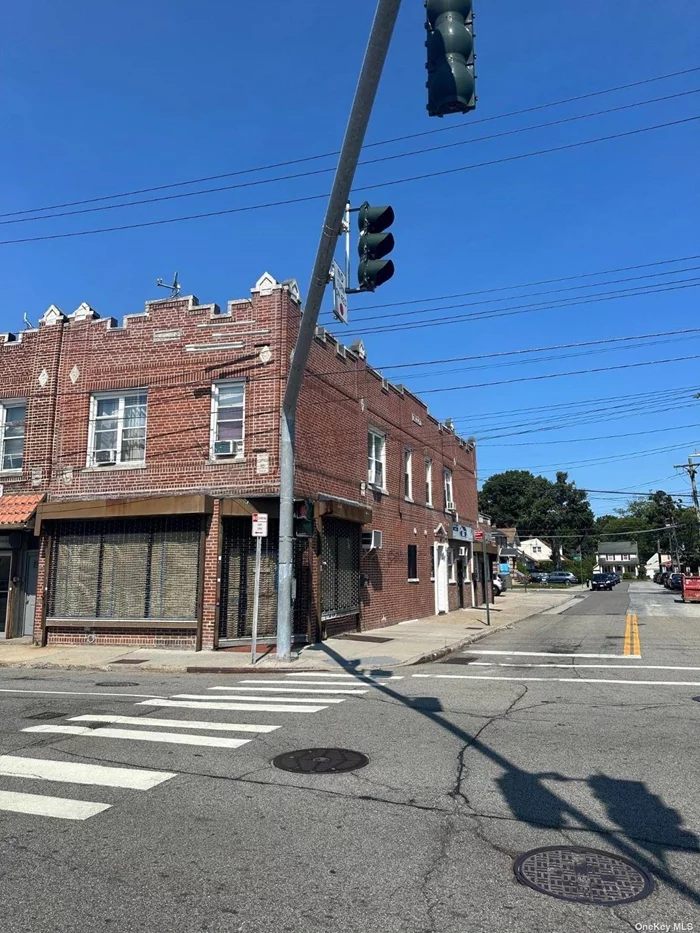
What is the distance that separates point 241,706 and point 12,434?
1332cm

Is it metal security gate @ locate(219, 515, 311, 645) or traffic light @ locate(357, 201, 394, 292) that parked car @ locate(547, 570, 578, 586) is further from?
traffic light @ locate(357, 201, 394, 292)

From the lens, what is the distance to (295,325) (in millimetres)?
17484

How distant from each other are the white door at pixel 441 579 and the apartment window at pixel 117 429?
14182 millimetres

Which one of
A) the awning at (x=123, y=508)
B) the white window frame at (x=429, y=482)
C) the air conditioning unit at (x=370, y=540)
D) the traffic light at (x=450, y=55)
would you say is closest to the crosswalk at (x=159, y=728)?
the awning at (x=123, y=508)

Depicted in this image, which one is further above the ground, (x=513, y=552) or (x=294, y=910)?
(x=513, y=552)

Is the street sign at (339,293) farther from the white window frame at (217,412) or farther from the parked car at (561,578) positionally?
the parked car at (561,578)

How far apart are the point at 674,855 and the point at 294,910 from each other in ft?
7.98

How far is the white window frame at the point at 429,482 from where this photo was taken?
2739 centimetres

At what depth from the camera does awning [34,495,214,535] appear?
16.0m

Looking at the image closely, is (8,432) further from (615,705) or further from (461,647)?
(615,705)

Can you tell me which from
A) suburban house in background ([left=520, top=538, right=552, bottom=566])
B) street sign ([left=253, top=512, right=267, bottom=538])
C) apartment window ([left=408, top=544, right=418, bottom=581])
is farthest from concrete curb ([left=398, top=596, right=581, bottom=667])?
suburban house in background ([left=520, top=538, right=552, bottom=566])

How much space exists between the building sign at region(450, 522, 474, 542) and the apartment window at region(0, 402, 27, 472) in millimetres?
17673

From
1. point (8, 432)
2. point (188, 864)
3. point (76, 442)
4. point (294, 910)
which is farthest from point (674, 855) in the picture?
point (8, 432)

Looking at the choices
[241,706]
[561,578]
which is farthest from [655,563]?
[241,706]
